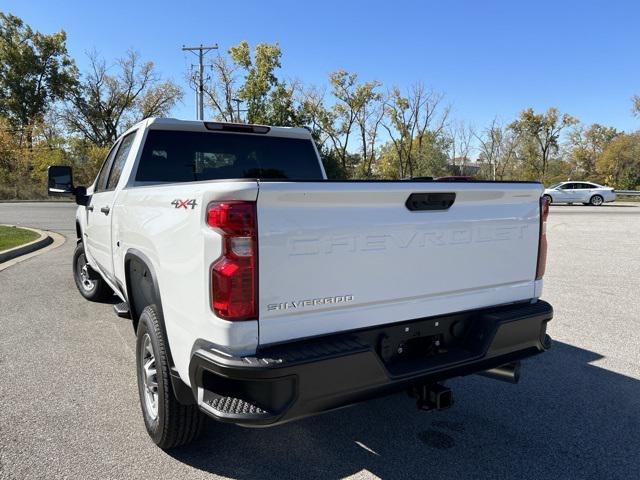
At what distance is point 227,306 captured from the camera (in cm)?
210

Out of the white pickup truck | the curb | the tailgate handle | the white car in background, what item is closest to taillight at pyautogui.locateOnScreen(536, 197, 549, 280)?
the white pickup truck

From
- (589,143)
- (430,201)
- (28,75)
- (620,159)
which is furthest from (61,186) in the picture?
(589,143)

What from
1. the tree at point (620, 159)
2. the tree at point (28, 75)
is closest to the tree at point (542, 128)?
the tree at point (620, 159)

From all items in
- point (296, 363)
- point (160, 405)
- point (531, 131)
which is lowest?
point (160, 405)

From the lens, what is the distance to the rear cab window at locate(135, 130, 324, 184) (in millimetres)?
4098

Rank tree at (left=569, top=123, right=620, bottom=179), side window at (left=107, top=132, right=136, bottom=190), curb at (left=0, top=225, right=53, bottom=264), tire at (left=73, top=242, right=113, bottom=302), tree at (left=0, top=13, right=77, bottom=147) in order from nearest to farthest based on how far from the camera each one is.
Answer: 1. side window at (left=107, top=132, right=136, bottom=190)
2. tire at (left=73, top=242, right=113, bottom=302)
3. curb at (left=0, top=225, right=53, bottom=264)
4. tree at (left=0, top=13, right=77, bottom=147)
5. tree at (left=569, top=123, right=620, bottom=179)

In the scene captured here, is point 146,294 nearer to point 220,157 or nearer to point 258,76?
point 220,157

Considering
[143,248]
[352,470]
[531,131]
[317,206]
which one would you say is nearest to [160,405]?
[143,248]

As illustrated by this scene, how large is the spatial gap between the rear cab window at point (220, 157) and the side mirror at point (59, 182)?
2073mm

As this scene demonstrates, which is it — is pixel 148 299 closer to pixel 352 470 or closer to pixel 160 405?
pixel 160 405

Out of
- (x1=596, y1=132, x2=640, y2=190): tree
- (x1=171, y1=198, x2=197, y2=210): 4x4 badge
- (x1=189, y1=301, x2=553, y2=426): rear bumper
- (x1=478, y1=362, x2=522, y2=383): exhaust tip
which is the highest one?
(x1=596, y1=132, x2=640, y2=190): tree

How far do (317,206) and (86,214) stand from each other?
4371 millimetres

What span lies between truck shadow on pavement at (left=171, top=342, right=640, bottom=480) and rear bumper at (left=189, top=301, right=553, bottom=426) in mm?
593

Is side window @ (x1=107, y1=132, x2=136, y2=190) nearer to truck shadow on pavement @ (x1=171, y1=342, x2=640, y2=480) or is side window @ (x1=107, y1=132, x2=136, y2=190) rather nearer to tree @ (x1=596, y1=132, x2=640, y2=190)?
truck shadow on pavement @ (x1=171, y1=342, x2=640, y2=480)
